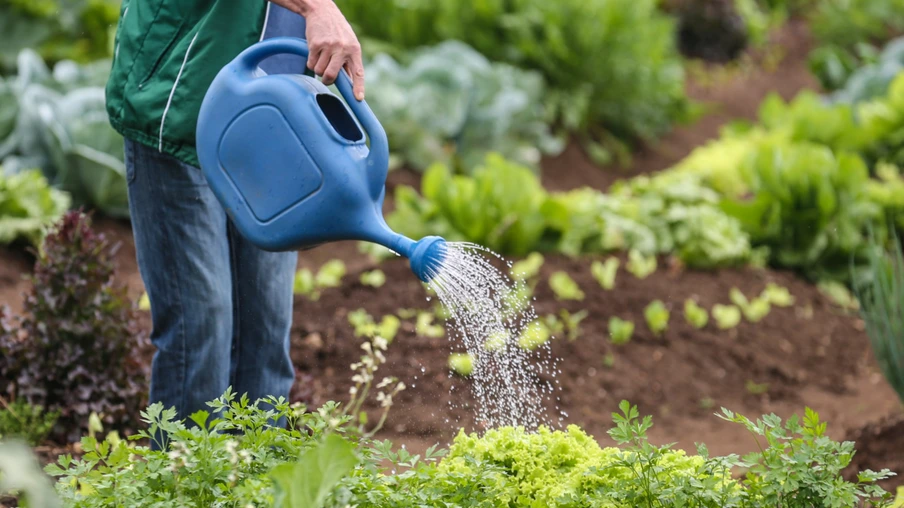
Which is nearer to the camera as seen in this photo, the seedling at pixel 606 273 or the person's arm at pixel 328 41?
the person's arm at pixel 328 41

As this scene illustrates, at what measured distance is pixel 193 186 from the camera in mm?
2256

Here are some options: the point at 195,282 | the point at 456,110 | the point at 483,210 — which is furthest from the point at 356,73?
the point at 456,110

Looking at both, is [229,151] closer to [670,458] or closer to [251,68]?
[251,68]

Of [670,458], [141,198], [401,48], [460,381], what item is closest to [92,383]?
[141,198]

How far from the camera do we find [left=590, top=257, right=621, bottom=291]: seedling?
15.2 ft

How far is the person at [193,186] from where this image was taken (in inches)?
84.5

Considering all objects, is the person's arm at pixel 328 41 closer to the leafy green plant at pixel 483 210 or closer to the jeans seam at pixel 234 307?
the jeans seam at pixel 234 307

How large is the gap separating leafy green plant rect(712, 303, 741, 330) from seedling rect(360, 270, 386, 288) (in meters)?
1.52

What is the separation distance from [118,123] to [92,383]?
107 cm

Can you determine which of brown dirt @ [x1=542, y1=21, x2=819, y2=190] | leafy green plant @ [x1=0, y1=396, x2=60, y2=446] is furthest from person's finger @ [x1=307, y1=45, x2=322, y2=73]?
brown dirt @ [x1=542, y1=21, x2=819, y2=190]

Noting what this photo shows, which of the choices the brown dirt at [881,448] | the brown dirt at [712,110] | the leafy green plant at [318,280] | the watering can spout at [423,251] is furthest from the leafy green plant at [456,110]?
the watering can spout at [423,251]

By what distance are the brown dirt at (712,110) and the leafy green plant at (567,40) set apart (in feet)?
1.02

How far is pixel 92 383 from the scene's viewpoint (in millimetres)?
3016

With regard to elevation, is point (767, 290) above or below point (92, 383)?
below
